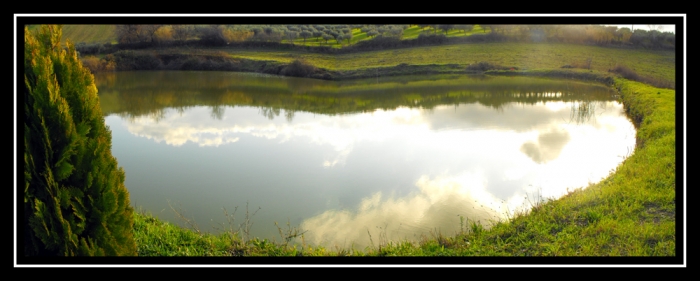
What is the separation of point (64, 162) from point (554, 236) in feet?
14.3

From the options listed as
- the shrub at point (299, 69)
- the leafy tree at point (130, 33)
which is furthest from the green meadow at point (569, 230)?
the leafy tree at point (130, 33)

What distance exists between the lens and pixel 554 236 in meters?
4.73

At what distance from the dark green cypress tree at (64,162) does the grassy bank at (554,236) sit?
1071 millimetres

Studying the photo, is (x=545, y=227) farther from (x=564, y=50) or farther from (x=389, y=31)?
(x=389, y=31)

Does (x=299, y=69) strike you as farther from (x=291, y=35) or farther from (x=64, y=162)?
(x=64, y=162)

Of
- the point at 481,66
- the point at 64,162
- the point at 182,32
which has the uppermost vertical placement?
the point at 182,32

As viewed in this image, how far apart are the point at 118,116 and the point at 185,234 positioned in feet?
41.9

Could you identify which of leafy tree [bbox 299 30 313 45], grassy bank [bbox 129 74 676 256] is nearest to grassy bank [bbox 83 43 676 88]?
leafy tree [bbox 299 30 313 45]

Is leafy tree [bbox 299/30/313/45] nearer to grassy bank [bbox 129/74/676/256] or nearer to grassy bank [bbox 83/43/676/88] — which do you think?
grassy bank [bbox 83/43/676/88]

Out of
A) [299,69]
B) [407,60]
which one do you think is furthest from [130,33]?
[407,60]

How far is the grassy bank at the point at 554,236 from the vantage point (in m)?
4.39

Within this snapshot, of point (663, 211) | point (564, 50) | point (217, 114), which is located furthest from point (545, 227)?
point (564, 50)

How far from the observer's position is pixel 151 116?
15984mm
